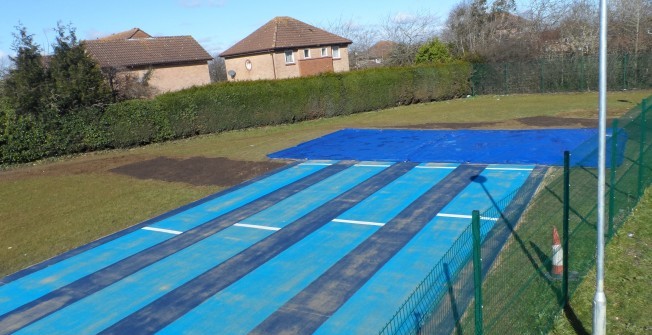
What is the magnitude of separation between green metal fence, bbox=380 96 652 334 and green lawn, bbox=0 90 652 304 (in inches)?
298

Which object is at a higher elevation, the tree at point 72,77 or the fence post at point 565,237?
the tree at point 72,77

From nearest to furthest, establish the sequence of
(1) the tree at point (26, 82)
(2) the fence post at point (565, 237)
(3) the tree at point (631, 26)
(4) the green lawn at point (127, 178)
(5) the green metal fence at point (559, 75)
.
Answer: (2) the fence post at point (565, 237) → (4) the green lawn at point (127, 178) → (1) the tree at point (26, 82) → (5) the green metal fence at point (559, 75) → (3) the tree at point (631, 26)

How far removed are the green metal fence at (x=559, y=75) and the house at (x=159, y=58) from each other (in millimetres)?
20450

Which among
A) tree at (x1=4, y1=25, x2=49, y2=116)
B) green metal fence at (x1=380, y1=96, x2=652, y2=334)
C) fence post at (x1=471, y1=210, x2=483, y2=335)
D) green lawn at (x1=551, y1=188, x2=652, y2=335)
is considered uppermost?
tree at (x1=4, y1=25, x2=49, y2=116)

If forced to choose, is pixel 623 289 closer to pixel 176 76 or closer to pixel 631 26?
pixel 631 26

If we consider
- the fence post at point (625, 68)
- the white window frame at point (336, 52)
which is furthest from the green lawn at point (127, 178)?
the white window frame at point (336, 52)

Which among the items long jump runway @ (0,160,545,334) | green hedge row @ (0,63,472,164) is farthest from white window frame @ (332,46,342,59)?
long jump runway @ (0,160,545,334)

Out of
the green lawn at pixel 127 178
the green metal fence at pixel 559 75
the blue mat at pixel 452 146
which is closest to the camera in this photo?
the green lawn at pixel 127 178

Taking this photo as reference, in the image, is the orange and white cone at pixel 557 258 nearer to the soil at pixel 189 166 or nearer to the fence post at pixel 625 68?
the soil at pixel 189 166

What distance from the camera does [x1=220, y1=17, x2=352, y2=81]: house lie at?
135 ft

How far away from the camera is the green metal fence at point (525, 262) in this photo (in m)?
5.82

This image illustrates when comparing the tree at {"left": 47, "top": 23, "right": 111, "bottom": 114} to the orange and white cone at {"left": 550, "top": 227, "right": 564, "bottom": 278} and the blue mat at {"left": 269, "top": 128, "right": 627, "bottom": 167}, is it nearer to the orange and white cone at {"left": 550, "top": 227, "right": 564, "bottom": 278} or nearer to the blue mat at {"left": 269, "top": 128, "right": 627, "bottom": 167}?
the blue mat at {"left": 269, "top": 128, "right": 627, "bottom": 167}

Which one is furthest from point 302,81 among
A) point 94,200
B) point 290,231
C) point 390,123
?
point 290,231

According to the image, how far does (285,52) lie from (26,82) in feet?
76.1
